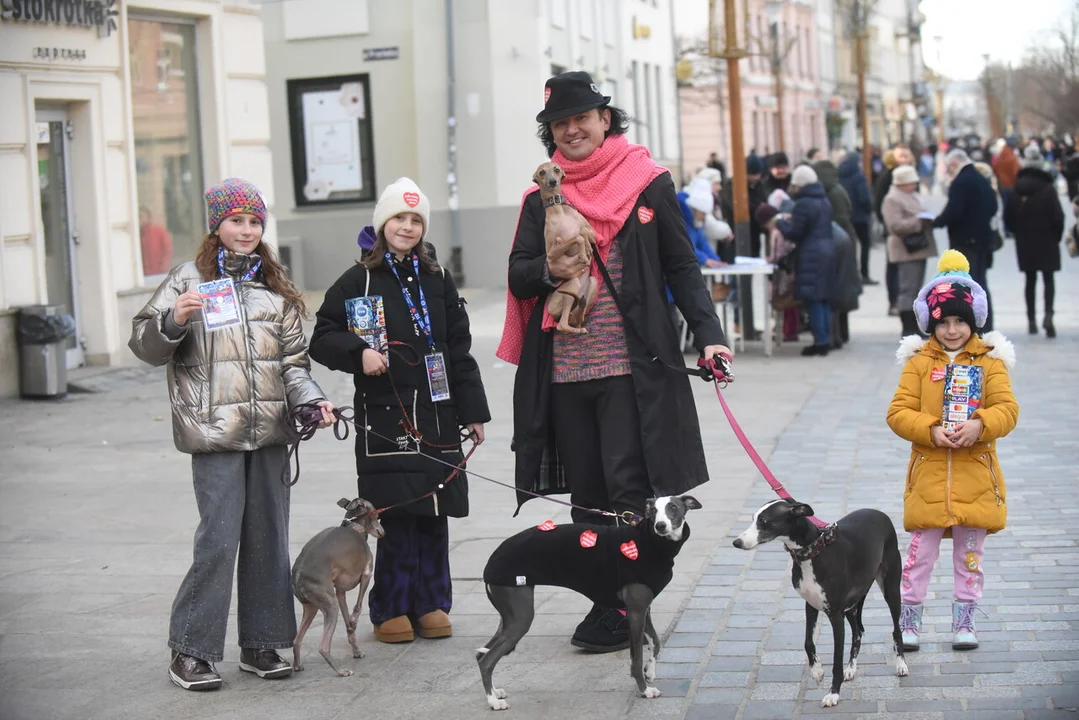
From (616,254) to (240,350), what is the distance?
1382 mm

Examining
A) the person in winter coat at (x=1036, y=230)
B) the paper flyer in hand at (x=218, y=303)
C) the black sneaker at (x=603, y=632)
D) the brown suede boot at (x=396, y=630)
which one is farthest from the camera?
the person in winter coat at (x=1036, y=230)

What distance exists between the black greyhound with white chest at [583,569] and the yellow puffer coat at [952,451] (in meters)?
1.02

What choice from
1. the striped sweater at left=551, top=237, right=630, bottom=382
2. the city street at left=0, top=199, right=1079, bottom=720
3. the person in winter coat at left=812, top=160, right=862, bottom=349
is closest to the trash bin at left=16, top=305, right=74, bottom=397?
the city street at left=0, top=199, right=1079, bottom=720

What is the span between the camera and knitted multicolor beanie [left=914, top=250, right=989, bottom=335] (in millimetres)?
5488

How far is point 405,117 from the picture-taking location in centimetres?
2441

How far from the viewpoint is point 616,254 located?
548cm

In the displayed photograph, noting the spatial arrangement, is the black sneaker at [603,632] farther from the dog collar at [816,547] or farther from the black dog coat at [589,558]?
the dog collar at [816,547]

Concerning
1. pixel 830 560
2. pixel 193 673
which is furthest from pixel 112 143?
pixel 830 560

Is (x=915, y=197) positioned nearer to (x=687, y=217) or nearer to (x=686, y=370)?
(x=687, y=217)

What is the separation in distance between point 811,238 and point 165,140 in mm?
6708

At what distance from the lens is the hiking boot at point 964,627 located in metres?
5.52

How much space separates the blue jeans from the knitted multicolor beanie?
9.50 metres

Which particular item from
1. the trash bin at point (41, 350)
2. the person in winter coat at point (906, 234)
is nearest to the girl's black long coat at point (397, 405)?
the trash bin at point (41, 350)

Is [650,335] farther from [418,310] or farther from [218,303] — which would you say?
[218,303]
